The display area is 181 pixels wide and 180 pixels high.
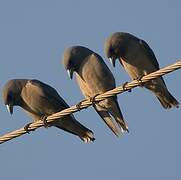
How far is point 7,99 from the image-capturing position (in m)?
15.4

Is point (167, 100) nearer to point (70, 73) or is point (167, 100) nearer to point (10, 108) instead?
point (70, 73)

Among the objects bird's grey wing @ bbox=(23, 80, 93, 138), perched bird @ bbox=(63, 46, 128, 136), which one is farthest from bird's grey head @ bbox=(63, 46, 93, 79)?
bird's grey wing @ bbox=(23, 80, 93, 138)

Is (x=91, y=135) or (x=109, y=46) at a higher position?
(x=109, y=46)

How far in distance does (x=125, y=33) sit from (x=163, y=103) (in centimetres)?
176

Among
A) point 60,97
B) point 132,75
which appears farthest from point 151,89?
point 60,97

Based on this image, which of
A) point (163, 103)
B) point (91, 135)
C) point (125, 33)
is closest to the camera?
point (91, 135)

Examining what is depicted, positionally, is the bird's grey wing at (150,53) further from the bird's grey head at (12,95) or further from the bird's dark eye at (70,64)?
the bird's grey head at (12,95)

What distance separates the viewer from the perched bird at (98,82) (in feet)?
49.4

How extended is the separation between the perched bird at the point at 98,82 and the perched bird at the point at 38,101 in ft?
1.82

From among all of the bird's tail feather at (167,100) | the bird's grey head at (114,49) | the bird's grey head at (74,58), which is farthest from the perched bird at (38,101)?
the bird's tail feather at (167,100)

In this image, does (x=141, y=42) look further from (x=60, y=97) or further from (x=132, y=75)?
(x=60, y=97)

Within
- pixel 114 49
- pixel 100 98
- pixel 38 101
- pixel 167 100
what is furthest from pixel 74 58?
pixel 100 98

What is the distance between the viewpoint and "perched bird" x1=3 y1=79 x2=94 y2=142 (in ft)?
48.4

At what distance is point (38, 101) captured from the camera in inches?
592
